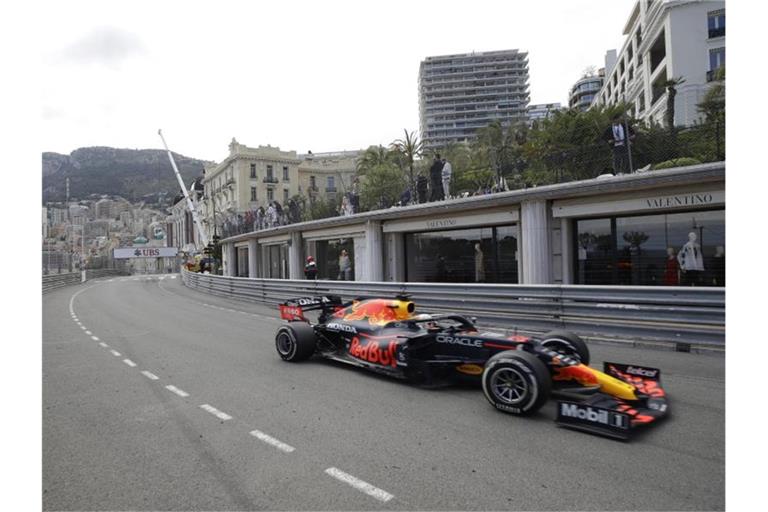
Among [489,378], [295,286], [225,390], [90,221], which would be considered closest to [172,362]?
[225,390]

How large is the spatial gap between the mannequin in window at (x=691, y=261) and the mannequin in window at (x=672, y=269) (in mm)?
127

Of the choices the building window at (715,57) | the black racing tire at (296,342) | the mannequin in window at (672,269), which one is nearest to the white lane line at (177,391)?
the black racing tire at (296,342)

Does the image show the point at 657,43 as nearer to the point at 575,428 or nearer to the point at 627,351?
the point at 627,351

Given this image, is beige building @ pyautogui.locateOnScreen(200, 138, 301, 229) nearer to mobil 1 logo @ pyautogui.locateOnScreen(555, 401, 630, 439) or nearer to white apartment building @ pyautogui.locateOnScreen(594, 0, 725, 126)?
white apartment building @ pyautogui.locateOnScreen(594, 0, 725, 126)

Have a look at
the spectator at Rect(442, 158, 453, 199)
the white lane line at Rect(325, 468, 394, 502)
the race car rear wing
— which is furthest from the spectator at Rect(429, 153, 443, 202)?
the white lane line at Rect(325, 468, 394, 502)

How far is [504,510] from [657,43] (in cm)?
4702

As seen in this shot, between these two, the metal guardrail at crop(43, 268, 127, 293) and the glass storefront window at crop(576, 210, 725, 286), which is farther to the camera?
the metal guardrail at crop(43, 268, 127, 293)

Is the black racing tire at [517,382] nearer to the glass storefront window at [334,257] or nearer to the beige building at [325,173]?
the glass storefront window at [334,257]

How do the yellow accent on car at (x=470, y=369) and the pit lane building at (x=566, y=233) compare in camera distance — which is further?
the pit lane building at (x=566, y=233)

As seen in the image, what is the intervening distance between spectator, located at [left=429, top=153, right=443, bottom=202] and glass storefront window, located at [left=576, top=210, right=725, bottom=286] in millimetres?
4494

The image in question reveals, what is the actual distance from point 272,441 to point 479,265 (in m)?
11.6

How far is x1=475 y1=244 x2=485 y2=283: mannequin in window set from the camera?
1488 cm

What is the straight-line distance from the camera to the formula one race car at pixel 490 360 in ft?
14.6

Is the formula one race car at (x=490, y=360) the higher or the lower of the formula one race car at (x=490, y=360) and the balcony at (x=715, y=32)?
the lower
